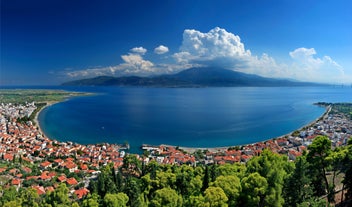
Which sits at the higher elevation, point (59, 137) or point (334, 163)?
point (334, 163)

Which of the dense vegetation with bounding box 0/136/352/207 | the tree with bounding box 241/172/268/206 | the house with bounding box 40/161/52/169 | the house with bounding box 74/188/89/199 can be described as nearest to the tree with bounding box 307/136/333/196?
the dense vegetation with bounding box 0/136/352/207

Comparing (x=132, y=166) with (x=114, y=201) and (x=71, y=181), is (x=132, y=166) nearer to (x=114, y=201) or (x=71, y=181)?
(x=71, y=181)

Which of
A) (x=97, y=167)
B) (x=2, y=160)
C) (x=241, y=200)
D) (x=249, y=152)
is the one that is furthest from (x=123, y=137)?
(x=241, y=200)

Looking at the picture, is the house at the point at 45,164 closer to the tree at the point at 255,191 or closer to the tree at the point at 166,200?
the tree at the point at 166,200

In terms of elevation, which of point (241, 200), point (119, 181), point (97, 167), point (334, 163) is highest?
point (334, 163)

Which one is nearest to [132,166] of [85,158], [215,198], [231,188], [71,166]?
[71,166]

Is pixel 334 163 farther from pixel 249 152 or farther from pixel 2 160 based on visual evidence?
pixel 2 160

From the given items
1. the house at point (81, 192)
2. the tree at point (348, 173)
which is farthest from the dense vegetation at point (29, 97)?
the tree at point (348, 173)
